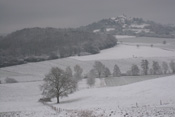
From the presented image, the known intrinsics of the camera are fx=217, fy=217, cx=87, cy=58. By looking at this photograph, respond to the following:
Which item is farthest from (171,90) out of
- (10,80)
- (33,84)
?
(10,80)

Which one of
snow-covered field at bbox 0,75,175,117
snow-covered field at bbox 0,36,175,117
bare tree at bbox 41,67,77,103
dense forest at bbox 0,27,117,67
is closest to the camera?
snow-covered field at bbox 0,75,175,117

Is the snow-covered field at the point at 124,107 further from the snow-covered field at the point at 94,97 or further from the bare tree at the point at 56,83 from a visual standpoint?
the bare tree at the point at 56,83

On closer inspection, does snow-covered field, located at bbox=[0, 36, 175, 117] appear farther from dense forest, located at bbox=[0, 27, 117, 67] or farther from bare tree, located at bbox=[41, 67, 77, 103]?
dense forest, located at bbox=[0, 27, 117, 67]

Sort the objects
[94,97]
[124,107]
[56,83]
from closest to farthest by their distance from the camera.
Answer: [124,107], [94,97], [56,83]

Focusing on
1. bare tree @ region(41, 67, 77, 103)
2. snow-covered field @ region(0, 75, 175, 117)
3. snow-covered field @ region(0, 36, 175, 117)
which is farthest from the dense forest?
snow-covered field @ region(0, 75, 175, 117)

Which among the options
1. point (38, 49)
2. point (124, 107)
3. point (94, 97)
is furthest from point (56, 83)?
point (38, 49)

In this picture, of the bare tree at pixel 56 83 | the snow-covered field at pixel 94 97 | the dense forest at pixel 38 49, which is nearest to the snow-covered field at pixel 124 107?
the snow-covered field at pixel 94 97

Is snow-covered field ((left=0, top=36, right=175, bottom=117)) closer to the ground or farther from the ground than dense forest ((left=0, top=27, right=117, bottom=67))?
closer to the ground

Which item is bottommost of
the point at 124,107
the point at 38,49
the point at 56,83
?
the point at 124,107

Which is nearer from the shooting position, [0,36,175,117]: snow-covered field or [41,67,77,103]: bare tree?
[0,36,175,117]: snow-covered field

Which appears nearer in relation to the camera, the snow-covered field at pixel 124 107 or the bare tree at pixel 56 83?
the snow-covered field at pixel 124 107

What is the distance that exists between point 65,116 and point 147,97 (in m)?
15.2

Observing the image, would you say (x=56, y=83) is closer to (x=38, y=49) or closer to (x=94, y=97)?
(x=94, y=97)

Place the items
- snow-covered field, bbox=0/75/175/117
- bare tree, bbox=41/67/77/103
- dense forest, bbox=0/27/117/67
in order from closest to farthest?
snow-covered field, bbox=0/75/175/117, bare tree, bbox=41/67/77/103, dense forest, bbox=0/27/117/67
